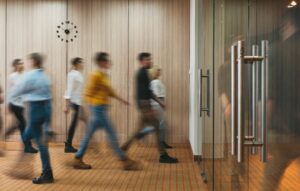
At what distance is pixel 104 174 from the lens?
554cm

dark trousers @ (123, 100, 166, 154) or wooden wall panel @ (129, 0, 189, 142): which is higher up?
wooden wall panel @ (129, 0, 189, 142)

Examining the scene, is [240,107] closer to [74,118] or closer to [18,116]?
[74,118]

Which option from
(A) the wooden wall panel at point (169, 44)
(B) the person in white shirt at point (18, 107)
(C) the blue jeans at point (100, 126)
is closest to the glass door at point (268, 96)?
(C) the blue jeans at point (100, 126)

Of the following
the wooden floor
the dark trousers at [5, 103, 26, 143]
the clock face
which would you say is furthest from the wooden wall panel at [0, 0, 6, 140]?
the wooden floor

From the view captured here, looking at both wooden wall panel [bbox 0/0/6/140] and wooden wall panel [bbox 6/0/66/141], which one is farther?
wooden wall panel [bbox 0/0/6/140]

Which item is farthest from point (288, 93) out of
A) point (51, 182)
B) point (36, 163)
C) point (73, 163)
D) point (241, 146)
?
point (36, 163)

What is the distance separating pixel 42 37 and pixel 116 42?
165 cm

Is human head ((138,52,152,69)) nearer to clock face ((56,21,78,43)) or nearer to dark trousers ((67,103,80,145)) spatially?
dark trousers ((67,103,80,145))

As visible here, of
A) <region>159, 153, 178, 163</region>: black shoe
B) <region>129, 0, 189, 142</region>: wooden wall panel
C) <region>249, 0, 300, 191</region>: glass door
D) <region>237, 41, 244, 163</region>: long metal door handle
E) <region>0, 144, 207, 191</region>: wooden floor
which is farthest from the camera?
<region>129, 0, 189, 142</region>: wooden wall panel

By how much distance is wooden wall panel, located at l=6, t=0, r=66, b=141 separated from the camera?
9.20 meters

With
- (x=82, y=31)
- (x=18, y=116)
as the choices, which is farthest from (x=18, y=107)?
(x=82, y=31)

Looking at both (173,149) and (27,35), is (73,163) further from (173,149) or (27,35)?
(27,35)

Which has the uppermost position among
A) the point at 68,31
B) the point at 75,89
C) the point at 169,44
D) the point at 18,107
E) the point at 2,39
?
the point at 68,31

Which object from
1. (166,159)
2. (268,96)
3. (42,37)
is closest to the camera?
(268,96)
